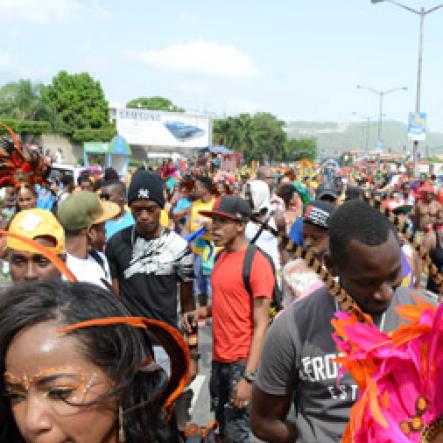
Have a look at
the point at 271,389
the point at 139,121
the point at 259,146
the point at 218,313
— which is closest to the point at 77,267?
the point at 218,313

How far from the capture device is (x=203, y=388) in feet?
19.5

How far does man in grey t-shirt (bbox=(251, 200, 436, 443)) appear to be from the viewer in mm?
2213

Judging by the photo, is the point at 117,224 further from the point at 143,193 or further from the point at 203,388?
the point at 143,193

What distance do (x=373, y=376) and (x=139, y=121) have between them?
186 feet

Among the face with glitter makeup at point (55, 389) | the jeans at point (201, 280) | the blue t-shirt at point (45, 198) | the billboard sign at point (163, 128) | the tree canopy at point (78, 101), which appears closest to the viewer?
the face with glitter makeup at point (55, 389)

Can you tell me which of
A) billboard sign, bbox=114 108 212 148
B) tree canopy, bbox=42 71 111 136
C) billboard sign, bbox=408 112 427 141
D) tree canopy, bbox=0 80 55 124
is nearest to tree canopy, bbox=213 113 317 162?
tree canopy, bbox=42 71 111 136

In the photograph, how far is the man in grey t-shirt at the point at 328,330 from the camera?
7.26ft

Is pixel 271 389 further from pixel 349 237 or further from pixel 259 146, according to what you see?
pixel 259 146

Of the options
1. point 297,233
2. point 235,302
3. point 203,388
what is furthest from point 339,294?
point 203,388

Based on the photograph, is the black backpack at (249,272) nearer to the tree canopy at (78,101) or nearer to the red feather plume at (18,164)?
the red feather plume at (18,164)

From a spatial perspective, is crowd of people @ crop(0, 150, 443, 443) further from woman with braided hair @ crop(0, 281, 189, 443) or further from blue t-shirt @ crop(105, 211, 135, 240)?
blue t-shirt @ crop(105, 211, 135, 240)

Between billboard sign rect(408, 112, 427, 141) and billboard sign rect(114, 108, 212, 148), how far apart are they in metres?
33.9

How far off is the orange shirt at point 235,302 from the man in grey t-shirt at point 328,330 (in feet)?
5.40

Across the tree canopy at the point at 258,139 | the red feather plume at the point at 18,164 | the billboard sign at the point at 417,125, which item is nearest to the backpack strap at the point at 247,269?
the red feather plume at the point at 18,164
